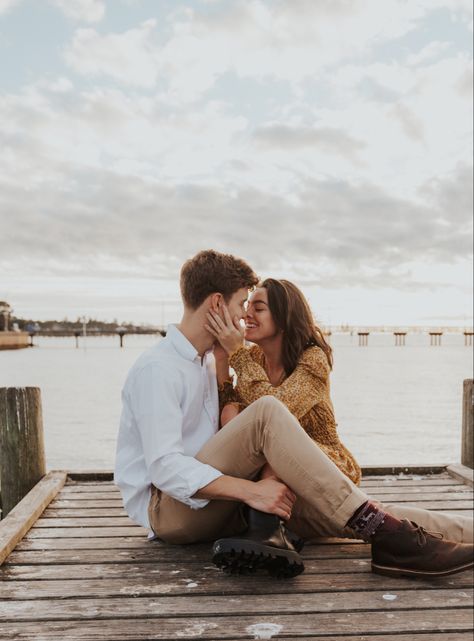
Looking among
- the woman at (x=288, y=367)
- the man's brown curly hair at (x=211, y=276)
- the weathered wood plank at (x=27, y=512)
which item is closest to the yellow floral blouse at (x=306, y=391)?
the woman at (x=288, y=367)

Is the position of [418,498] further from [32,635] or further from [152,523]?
[32,635]

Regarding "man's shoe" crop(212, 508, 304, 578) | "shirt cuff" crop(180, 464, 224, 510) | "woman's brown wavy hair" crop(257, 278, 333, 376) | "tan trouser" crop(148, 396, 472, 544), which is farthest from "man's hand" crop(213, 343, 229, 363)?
"man's shoe" crop(212, 508, 304, 578)

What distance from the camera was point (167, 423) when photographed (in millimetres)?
3115

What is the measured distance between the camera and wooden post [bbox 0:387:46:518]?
517cm

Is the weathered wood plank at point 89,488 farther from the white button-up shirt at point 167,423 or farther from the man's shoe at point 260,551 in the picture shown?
the man's shoe at point 260,551

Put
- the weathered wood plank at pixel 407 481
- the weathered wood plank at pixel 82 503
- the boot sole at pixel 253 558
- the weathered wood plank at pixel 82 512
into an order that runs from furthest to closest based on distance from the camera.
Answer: the weathered wood plank at pixel 407 481 < the weathered wood plank at pixel 82 503 < the weathered wood plank at pixel 82 512 < the boot sole at pixel 253 558

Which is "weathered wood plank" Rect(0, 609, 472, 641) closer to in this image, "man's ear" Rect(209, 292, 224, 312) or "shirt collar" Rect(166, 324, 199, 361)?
"shirt collar" Rect(166, 324, 199, 361)

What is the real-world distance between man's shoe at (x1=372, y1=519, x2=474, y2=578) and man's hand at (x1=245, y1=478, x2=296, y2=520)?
48 centimetres

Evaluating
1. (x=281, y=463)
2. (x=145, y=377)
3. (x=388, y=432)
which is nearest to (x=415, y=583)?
(x=281, y=463)

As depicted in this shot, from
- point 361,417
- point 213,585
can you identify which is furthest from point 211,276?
point 361,417

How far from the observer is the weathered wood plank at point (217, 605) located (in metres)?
2.80

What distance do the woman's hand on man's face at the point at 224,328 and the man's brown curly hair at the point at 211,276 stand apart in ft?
0.35

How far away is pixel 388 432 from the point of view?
19469mm

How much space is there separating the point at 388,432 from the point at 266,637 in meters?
17.6
